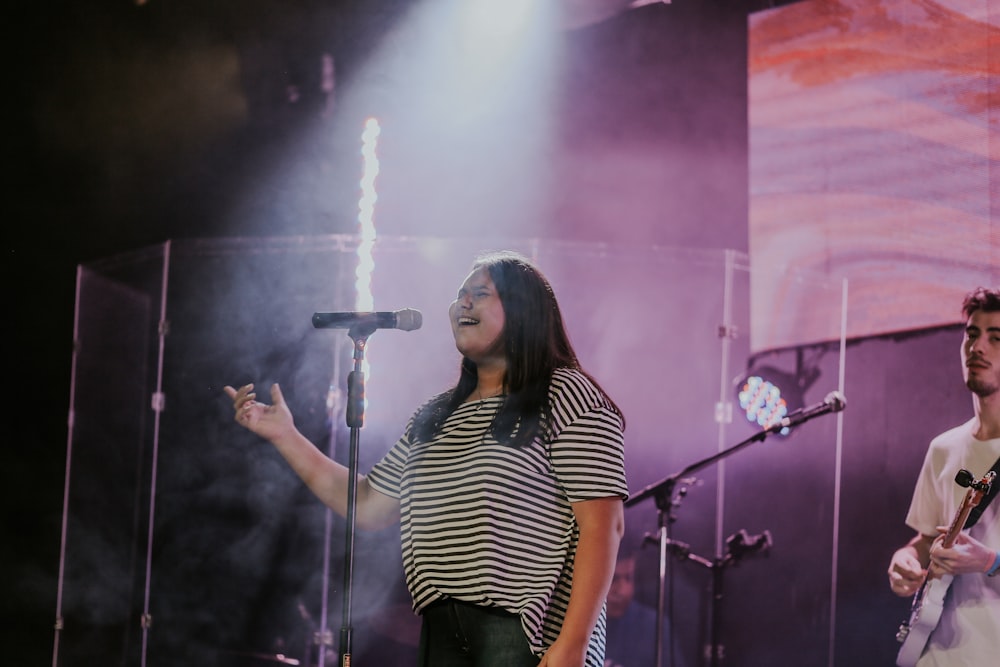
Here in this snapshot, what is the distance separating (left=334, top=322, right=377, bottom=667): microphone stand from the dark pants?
27cm

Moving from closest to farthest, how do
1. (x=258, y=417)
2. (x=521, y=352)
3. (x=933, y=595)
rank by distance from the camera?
(x=521, y=352), (x=258, y=417), (x=933, y=595)

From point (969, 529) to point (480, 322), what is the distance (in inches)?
67.8

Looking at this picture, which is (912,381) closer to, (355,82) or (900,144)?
(900,144)

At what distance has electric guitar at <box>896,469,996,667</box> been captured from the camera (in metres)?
3.03

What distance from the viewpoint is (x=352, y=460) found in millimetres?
2465

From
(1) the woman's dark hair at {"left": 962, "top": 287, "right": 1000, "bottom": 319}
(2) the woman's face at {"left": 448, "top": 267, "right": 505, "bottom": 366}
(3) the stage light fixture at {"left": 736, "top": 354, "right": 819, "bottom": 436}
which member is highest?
(1) the woman's dark hair at {"left": 962, "top": 287, "right": 1000, "bottom": 319}

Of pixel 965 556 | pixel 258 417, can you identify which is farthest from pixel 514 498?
pixel 965 556

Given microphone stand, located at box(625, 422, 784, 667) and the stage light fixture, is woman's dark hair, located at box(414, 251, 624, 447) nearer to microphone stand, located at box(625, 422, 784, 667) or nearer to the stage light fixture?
microphone stand, located at box(625, 422, 784, 667)

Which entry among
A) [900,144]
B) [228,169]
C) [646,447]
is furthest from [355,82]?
[900,144]

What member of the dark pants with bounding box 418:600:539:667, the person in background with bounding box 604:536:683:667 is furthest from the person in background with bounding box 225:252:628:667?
the person in background with bounding box 604:536:683:667

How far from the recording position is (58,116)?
4746 mm

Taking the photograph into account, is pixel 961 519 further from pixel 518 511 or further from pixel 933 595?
pixel 518 511

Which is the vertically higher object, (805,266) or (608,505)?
(805,266)

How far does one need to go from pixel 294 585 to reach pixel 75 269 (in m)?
1.76
